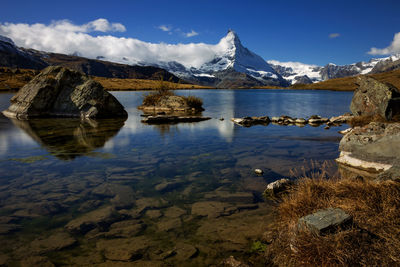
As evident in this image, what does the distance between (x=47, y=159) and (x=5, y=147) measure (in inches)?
170

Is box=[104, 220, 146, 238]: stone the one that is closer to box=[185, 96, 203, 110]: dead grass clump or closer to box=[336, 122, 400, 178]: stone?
box=[336, 122, 400, 178]: stone

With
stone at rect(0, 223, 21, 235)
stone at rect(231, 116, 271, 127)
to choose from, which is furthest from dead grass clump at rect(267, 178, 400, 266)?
stone at rect(231, 116, 271, 127)

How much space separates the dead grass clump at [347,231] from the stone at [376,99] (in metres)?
20.4

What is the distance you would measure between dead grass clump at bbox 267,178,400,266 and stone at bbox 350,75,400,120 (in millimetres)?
20369

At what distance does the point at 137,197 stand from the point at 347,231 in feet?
19.3

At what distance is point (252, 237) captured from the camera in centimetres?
612

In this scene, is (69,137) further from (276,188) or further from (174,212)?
(276,188)

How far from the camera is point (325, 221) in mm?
4703

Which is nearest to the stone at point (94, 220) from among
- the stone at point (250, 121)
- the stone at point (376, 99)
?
the stone at point (250, 121)

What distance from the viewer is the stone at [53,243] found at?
5.66m

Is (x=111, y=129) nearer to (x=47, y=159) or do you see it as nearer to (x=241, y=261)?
(x=47, y=159)

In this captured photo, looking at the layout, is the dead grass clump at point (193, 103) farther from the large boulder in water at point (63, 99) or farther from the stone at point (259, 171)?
the stone at point (259, 171)

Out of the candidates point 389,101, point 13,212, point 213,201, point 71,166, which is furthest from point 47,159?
point 389,101

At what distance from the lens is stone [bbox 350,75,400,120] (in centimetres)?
2252
